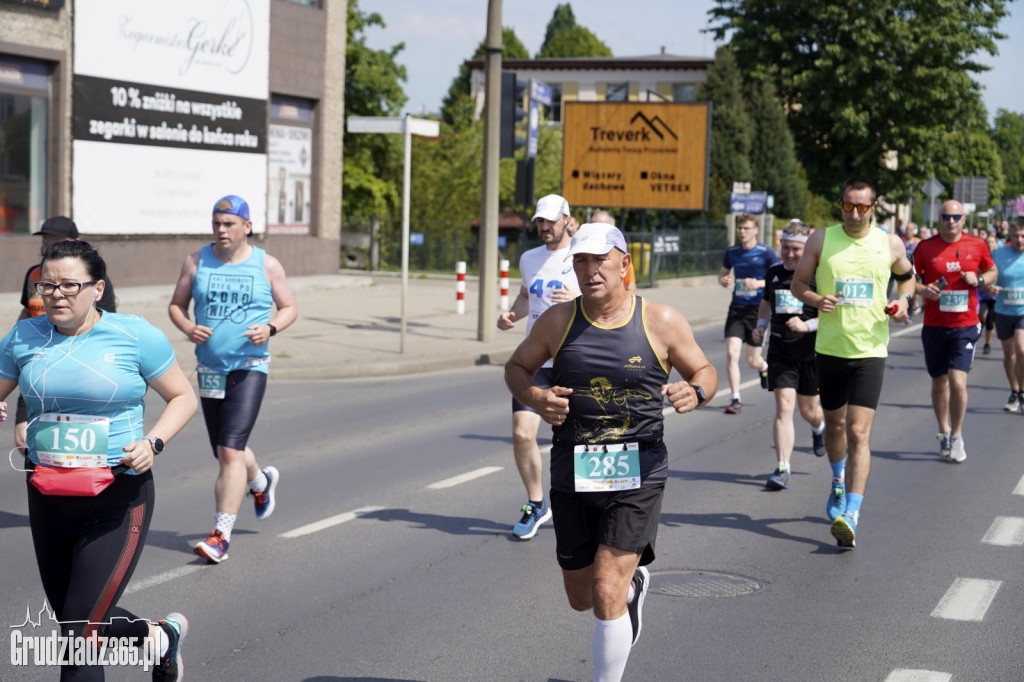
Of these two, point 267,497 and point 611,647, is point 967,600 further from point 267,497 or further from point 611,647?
point 267,497

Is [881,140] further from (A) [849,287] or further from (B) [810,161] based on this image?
(A) [849,287]

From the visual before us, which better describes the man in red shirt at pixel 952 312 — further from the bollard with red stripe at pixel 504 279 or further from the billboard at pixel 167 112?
the billboard at pixel 167 112

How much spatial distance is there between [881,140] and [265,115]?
114 feet

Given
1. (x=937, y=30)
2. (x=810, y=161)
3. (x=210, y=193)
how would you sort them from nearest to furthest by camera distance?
(x=210, y=193), (x=937, y=30), (x=810, y=161)

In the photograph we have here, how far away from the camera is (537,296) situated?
783cm

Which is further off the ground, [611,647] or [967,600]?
[611,647]

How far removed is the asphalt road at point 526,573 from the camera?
211 inches

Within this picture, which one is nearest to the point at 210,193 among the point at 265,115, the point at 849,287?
the point at 265,115

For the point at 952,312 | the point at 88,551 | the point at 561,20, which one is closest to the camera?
the point at 88,551

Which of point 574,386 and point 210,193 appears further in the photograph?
point 210,193

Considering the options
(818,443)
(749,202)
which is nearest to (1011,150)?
(749,202)

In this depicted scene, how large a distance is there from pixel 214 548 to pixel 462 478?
2.92 m

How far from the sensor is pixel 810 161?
59.4 metres

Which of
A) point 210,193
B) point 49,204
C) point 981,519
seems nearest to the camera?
point 981,519
